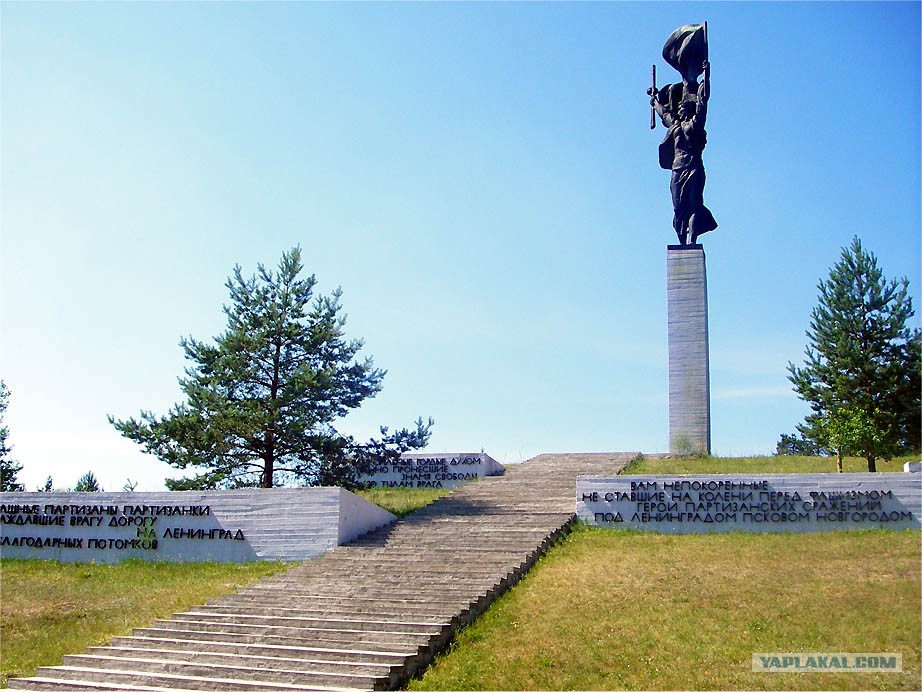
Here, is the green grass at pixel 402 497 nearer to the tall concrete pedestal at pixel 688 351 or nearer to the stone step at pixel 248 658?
the tall concrete pedestal at pixel 688 351

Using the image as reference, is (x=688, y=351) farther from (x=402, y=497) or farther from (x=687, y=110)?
(x=402, y=497)

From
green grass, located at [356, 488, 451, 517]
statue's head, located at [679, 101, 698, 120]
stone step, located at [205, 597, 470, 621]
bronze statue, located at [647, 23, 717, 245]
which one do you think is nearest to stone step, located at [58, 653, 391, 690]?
stone step, located at [205, 597, 470, 621]

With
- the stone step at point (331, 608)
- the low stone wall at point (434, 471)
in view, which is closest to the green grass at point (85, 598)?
the stone step at point (331, 608)

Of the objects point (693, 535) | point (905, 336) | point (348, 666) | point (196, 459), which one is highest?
point (905, 336)

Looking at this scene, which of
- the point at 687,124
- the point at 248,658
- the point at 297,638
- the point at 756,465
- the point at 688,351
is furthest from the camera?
the point at 687,124

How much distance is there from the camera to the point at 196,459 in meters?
20.6

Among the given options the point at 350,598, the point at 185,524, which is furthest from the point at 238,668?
the point at 185,524

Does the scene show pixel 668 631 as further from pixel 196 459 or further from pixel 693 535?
pixel 196 459

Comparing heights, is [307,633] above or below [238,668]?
above

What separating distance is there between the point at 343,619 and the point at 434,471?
13.7 meters

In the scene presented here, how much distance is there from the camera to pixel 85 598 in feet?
51.2

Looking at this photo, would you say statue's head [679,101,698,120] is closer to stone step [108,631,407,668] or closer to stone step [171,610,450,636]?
stone step [171,610,450,636]

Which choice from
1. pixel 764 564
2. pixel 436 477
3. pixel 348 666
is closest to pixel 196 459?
pixel 436 477

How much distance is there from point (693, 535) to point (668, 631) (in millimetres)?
6553
